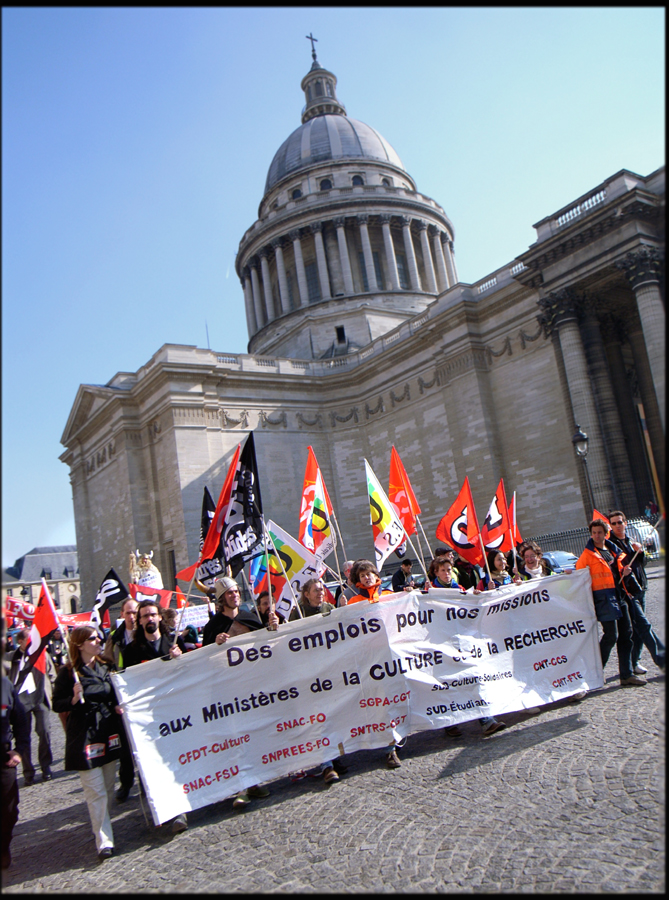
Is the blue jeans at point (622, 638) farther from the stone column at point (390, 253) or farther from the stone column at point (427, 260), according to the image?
the stone column at point (427, 260)

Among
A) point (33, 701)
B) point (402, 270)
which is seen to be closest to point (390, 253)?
point (402, 270)

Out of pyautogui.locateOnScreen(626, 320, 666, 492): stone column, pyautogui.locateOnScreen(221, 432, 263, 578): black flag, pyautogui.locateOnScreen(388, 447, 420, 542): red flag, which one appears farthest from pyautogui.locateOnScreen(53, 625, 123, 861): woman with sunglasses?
pyautogui.locateOnScreen(626, 320, 666, 492): stone column

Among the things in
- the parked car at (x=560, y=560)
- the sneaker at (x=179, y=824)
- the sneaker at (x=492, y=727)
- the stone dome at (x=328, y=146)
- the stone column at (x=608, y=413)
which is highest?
the stone dome at (x=328, y=146)

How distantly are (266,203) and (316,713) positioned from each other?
174 feet

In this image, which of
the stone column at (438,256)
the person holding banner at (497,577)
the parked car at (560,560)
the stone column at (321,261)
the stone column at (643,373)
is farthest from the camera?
the stone column at (438,256)

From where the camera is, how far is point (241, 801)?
5922 millimetres

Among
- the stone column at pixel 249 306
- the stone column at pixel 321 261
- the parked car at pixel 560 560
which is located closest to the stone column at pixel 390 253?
the stone column at pixel 321 261

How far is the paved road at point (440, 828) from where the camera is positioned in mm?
3893

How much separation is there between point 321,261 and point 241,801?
43372 mm

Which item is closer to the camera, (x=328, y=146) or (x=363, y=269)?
(x=363, y=269)

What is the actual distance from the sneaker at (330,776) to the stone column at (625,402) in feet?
74.1

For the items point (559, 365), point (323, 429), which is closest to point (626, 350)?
point (559, 365)

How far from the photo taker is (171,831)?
5730mm

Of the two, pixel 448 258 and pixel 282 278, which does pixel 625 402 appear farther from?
pixel 282 278
